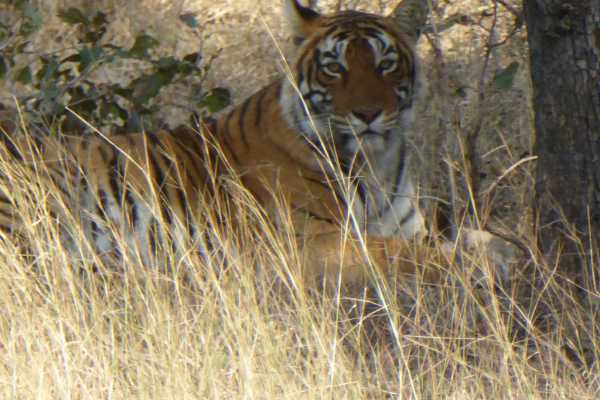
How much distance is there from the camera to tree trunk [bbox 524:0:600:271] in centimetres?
356

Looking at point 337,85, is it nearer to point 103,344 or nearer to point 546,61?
point 546,61

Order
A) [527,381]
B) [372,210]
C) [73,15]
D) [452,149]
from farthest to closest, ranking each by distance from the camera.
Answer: [452,149] < [73,15] < [372,210] < [527,381]

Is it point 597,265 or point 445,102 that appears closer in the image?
point 597,265

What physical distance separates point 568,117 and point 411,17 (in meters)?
1.22

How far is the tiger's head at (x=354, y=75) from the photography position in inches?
174

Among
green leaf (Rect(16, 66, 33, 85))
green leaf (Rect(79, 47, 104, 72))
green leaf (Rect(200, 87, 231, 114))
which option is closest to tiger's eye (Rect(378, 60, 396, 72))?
green leaf (Rect(200, 87, 231, 114))

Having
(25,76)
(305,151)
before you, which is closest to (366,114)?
(305,151)

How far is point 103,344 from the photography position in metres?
3.28

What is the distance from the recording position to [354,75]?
A: 448 cm

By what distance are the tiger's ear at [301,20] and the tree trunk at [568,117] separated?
1191 millimetres

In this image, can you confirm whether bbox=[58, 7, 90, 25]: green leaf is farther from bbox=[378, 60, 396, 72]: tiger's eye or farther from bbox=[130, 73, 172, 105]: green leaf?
bbox=[378, 60, 396, 72]: tiger's eye

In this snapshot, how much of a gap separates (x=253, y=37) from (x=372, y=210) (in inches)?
111

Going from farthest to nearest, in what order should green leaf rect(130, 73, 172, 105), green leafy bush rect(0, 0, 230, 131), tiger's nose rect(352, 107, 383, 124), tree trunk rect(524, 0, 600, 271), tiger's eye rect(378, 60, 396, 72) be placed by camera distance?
green leaf rect(130, 73, 172, 105)
green leafy bush rect(0, 0, 230, 131)
tiger's eye rect(378, 60, 396, 72)
tiger's nose rect(352, 107, 383, 124)
tree trunk rect(524, 0, 600, 271)

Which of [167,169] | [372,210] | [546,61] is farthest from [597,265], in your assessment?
[167,169]
